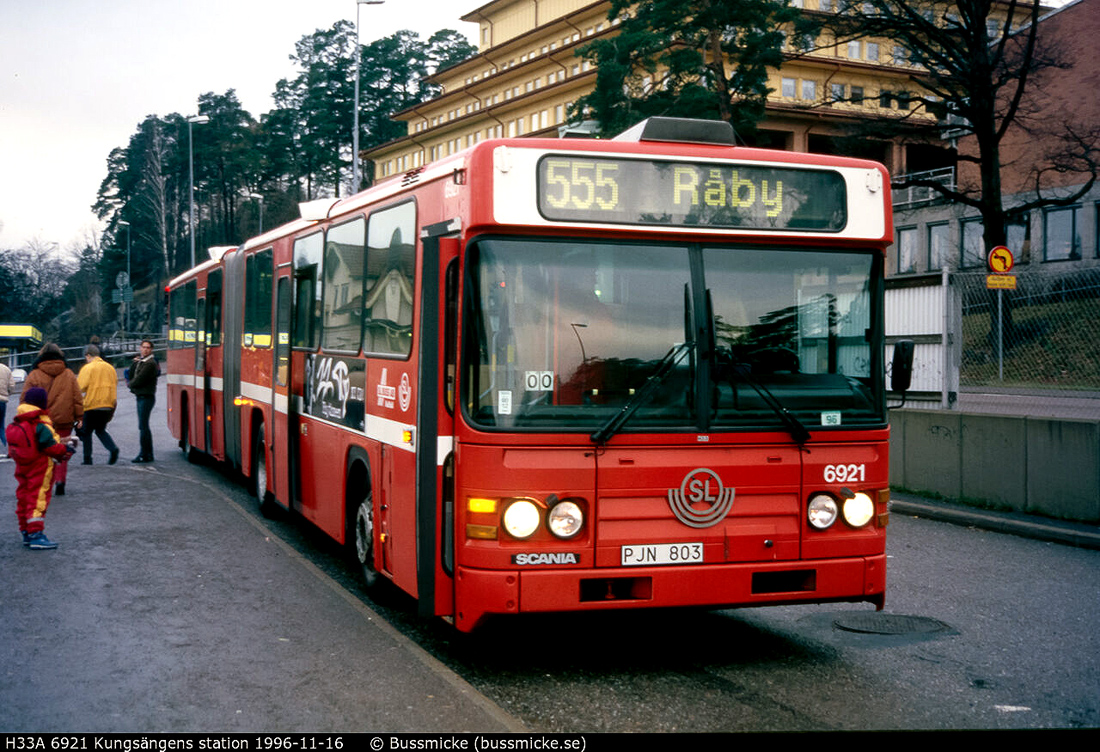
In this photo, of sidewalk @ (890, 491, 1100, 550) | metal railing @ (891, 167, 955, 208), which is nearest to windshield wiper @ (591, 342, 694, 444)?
sidewalk @ (890, 491, 1100, 550)

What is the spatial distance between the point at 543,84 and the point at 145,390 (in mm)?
56669

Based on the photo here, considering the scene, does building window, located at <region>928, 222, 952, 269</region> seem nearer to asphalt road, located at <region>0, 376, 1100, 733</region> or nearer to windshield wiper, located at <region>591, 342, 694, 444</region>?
A: asphalt road, located at <region>0, 376, 1100, 733</region>

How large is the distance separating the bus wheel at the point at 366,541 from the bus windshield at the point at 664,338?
2327 mm

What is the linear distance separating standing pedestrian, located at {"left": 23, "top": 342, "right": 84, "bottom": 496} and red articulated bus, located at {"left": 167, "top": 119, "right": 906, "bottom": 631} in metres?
8.18

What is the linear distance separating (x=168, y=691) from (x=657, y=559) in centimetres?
262

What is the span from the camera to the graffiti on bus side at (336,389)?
8406mm

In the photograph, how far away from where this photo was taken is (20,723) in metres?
5.48

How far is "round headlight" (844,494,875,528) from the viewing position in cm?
669

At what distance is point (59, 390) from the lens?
13930 mm

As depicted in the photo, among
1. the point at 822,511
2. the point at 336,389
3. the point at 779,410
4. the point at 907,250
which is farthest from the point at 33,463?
the point at 907,250

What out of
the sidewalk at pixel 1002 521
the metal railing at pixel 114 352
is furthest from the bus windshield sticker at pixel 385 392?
the metal railing at pixel 114 352

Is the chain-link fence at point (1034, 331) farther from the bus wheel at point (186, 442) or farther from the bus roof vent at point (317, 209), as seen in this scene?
the bus wheel at point (186, 442)

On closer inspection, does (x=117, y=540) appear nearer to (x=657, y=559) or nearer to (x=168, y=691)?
(x=168, y=691)

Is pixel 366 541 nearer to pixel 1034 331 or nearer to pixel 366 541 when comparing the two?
pixel 366 541
